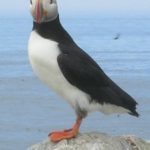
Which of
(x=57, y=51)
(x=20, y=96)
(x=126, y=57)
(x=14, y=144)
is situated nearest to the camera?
(x=57, y=51)

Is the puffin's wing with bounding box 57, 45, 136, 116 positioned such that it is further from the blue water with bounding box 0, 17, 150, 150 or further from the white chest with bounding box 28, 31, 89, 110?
the blue water with bounding box 0, 17, 150, 150

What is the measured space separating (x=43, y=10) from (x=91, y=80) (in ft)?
3.61

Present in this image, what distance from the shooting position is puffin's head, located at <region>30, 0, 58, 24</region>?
930cm

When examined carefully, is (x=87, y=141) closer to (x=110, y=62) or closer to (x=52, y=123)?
(x=52, y=123)

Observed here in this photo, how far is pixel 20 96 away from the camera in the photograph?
94.3ft

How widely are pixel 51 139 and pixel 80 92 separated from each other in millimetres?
679

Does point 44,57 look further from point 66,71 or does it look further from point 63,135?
point 63,135

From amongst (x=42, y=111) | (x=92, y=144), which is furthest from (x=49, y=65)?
(x=42, y=111)

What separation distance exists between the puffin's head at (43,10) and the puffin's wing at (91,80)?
41 centimetres

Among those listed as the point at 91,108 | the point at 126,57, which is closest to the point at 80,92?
the point at 91,108

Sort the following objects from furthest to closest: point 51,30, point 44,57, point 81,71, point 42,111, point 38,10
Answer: point 42,111, point 81,71, point 51,30, point 44,57, point 38,10

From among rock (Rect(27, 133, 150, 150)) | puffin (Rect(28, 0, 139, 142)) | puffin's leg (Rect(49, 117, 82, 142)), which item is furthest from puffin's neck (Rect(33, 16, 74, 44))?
rock (Rect(27, 133, 150, 150))

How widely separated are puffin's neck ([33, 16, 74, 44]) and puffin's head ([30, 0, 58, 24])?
6cm

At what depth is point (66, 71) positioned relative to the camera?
958 cm
